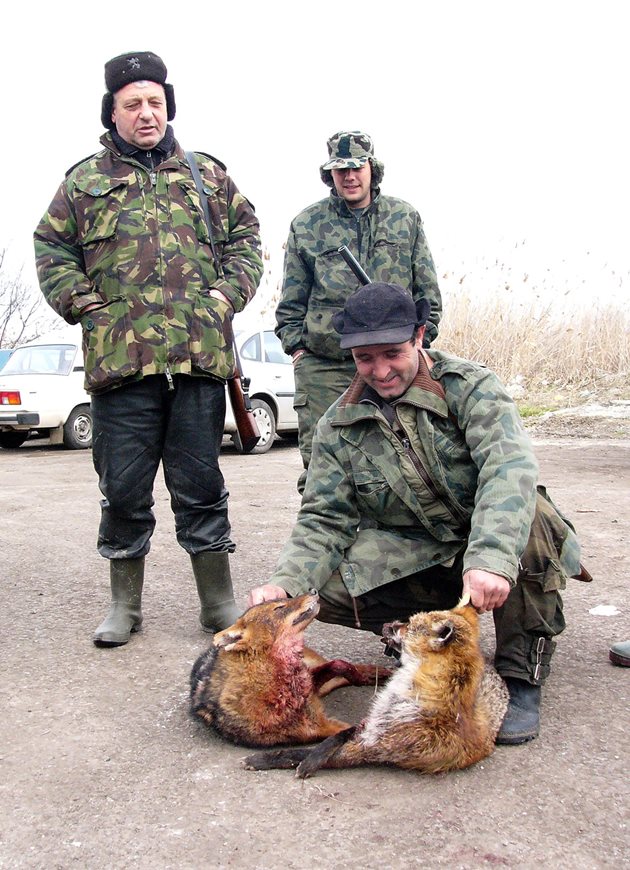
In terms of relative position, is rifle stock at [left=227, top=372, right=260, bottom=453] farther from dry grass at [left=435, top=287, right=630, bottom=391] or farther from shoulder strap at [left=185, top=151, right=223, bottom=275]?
dry grass at [left=435, top=287, right=630, bottom=391]

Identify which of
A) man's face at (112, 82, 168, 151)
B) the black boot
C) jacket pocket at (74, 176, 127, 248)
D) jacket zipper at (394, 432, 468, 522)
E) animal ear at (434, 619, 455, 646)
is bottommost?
the black boot

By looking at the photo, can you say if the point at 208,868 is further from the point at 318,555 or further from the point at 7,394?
the point at 7,394

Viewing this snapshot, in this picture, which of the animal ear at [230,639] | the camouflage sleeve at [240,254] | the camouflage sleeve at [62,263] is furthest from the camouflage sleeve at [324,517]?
the camouflage sleeve at [62,263]

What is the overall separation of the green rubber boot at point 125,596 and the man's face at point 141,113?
1.98 m

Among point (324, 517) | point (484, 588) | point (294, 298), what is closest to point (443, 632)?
point (484, 588)

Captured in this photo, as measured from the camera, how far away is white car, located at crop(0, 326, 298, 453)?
12930 mm

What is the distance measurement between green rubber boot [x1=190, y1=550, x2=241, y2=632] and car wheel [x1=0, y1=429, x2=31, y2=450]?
35.2 ft

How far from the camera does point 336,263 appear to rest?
529 cm

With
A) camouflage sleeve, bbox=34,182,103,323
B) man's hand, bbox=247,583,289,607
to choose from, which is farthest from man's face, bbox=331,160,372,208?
man's hand, bbox=247,583,289,607

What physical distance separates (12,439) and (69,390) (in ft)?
5.37

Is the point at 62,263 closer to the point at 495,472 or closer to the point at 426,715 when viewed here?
the point at 495,472

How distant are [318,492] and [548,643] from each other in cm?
106

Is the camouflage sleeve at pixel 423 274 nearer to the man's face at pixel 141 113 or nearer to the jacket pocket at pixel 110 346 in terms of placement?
the man's face at pixel 141 113

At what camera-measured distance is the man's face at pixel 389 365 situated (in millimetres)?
3414
